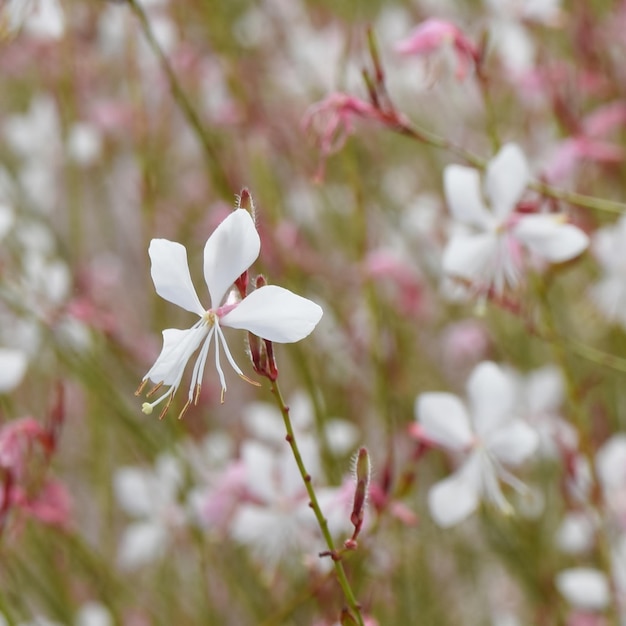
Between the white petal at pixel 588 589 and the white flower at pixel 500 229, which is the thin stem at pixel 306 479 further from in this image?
the white petal at pixel 588 589

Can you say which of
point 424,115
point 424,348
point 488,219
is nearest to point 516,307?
point 488,219

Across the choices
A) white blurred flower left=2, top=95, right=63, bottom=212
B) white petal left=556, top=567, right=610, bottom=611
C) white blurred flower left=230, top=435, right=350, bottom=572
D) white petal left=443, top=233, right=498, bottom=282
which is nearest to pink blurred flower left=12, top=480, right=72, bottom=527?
white blurred flower left=230, top=435, right=350, bottom=572

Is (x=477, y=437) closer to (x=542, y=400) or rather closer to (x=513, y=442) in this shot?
(x=513, y=442)

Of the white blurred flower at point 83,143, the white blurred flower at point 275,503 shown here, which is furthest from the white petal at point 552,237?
the white blurred flower at point 83,143

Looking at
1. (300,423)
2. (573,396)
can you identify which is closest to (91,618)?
(300,423)

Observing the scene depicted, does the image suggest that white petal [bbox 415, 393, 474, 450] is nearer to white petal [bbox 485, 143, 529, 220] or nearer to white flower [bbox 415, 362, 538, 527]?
white flower [bbox 415, 362, 538, 527]

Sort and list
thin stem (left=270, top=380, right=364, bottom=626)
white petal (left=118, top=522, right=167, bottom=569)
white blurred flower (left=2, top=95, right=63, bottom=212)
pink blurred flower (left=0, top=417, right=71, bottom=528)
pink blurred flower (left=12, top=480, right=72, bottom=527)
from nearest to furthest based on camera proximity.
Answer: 1. thin stem (left=270, top=380, right=364, bottom=626)
2. pink blurred flower (left=0, top=417, right=71, bottom=528)
3. pink blurred flower (left=12, top=480, right=72, bottom=527)
4. white petal (left=118, top=522, right=167, bottom=569)
5. white blurred flower (left=2, top=95, right=63, bottom=212)

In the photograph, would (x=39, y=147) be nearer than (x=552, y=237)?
No

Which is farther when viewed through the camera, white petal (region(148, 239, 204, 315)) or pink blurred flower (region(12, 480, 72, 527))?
pink blurred flower (region(12, 480, 72, 527))
